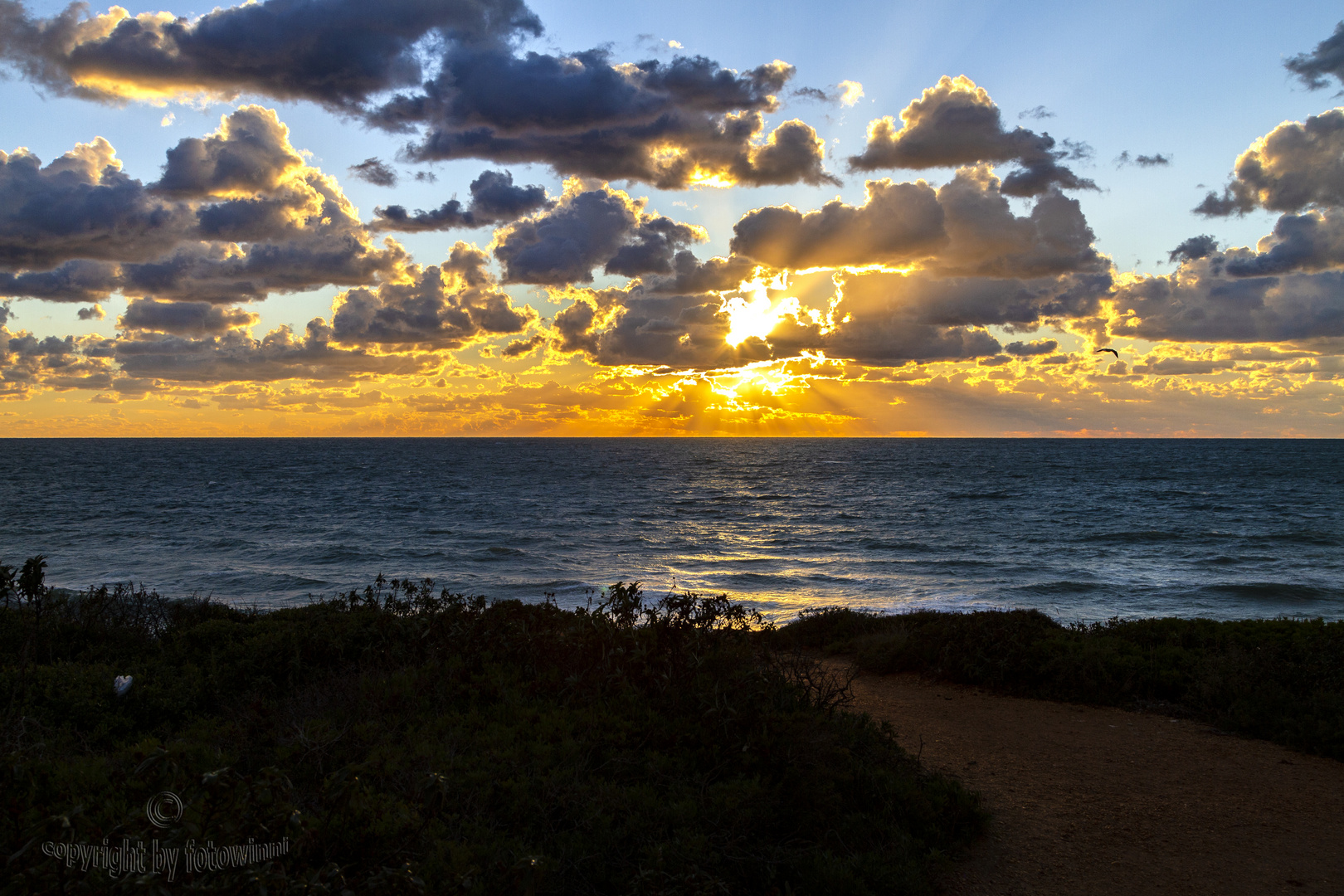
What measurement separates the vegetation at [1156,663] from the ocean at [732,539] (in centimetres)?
731

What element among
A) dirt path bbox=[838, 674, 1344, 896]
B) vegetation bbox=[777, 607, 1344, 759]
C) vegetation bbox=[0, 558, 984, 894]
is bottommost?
dirt path bbox=[838, 674, 1344, 896]

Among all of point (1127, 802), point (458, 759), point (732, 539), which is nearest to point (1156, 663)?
point (1127, 802)

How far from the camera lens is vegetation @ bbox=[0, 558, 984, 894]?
4.04 m

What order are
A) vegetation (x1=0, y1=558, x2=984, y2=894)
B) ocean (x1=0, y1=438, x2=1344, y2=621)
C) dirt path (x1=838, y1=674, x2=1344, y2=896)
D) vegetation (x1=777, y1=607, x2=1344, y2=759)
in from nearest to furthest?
vegetation (x1=0, y1=558, x2=984, y2=894) < dirt path (x1=838, y1=674, x2=1344, y2=896) < vegetation (x1=777, y1=607, x2=1344, y2=759) < ocean (x1=0, y1=438, x2=1344, y2=621)

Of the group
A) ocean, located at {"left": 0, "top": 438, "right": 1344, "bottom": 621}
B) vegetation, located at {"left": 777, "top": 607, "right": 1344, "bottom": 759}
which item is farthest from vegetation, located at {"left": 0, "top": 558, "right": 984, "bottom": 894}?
ocean, located at {"left": 0, "top": 438, "right": 1344, "bottom": 621}

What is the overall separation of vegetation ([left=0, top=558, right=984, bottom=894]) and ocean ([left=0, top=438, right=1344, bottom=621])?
9739 mm

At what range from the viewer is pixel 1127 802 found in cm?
726

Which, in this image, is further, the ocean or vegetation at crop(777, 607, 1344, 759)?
the ocean

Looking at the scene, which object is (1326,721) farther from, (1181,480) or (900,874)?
(1181,480)

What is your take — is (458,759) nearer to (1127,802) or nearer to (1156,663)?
(1127,802)

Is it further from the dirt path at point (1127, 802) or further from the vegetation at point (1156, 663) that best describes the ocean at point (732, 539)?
the dirt path at point (1127, 802)

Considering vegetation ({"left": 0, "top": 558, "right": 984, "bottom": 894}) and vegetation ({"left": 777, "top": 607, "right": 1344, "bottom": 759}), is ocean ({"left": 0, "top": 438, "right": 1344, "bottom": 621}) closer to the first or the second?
vegetation ({"left": 777, "top": 607, "right": 1344, "bottom": 759})

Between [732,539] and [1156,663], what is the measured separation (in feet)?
80.9

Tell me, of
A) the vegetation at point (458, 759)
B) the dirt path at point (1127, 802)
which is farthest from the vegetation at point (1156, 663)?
the vegetation at point (458, 759)
